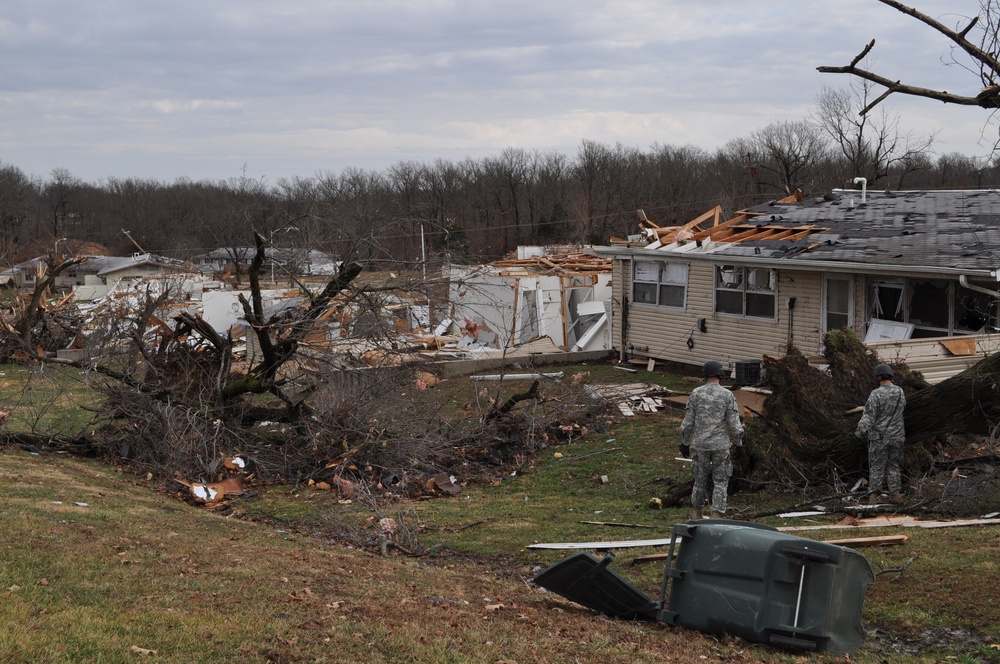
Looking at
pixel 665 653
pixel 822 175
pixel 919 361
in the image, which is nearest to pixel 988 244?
pixel 919 361

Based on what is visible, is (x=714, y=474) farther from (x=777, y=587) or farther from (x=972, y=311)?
(x=972, y=311)

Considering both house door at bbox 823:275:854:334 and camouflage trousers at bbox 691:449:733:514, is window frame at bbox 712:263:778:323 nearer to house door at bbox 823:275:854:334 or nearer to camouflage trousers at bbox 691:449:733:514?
house door at bbox 823:275:854:334

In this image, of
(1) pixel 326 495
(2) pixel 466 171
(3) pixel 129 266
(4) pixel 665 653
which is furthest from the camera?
(2) pixel 466 171

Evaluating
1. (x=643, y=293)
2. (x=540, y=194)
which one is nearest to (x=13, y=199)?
(x=540, y=194)

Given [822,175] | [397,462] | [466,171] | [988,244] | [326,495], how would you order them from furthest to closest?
[466,171], [822,175], [988,244], [397,462], [326,495]

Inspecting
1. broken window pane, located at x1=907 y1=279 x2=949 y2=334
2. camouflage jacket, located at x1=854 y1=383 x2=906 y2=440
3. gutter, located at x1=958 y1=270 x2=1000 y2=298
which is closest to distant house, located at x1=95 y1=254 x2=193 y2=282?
broken window pane, located at x1=907 y1=279 x2=949 y2=334

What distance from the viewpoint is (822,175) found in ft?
189

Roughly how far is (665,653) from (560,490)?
6924 mm

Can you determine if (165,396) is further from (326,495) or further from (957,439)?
(957,439)

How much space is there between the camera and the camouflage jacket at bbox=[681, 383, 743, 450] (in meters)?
9.02

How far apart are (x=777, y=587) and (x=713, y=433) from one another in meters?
3.89

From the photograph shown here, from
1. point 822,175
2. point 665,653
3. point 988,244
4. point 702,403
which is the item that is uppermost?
point 822,175

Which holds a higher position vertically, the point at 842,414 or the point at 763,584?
the point at 842,414

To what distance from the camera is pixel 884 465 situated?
9.70 meters
